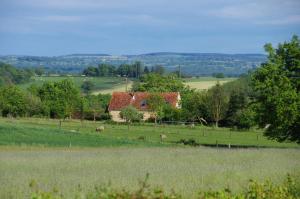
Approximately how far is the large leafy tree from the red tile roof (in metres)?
54.0

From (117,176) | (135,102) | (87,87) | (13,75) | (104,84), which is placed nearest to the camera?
(117,176)

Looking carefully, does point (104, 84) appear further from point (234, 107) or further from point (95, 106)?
point (234, 107)

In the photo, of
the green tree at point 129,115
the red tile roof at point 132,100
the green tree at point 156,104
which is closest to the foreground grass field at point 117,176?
the green tree at point 129,115

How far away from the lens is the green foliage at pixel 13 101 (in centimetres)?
8569

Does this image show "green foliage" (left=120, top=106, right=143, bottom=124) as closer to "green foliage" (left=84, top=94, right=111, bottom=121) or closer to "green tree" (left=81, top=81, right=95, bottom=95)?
"green foliage" (left=84, top=94, right=111, bottom=121)

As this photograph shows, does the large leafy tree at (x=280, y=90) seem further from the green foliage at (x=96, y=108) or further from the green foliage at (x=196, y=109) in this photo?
the green foliage at (x=96, y=108)

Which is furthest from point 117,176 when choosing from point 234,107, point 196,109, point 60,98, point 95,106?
point 95,106

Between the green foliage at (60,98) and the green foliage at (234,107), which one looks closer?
the green foliage at (234,107)

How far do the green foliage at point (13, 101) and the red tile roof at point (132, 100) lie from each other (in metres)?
14.0

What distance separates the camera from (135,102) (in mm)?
95375

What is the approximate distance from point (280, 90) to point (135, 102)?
60.0 m

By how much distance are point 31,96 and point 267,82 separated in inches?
2193

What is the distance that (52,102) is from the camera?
89188 millimetres

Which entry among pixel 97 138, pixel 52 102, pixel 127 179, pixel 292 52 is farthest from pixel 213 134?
pixel 127 179
